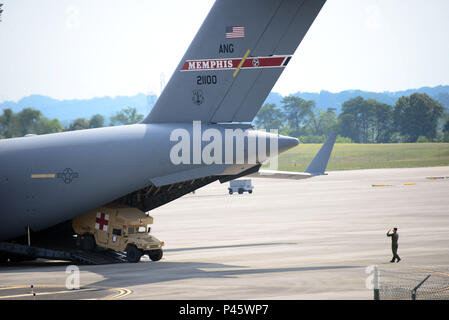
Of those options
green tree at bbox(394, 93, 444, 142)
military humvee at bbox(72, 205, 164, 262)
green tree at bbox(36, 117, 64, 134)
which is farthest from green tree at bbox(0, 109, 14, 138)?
green tree at bbox(394, 93, 444, 142)

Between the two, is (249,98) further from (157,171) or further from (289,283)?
(289,283)

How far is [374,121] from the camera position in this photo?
620 ft

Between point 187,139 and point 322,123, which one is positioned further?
point 322,123

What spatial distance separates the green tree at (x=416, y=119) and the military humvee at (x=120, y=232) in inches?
6213

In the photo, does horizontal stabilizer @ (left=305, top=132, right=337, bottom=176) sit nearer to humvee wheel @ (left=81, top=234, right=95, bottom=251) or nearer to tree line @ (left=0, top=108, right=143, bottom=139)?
humvee wheel @ (left=81, top=234, right=95, bottom=251)

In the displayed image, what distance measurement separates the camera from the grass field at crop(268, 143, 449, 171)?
455ft

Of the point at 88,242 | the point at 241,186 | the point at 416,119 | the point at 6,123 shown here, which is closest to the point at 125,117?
the point at 241,186

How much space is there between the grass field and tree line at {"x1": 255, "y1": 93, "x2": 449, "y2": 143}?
14.9 meters

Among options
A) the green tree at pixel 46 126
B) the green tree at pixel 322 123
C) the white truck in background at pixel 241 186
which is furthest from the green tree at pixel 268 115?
the green tree at pixel 46 126

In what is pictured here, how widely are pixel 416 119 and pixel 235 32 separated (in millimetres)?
161856

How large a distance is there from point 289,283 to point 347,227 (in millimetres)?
20449

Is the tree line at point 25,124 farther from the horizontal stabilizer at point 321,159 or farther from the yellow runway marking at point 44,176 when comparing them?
the yellow runway marking at point 44,176

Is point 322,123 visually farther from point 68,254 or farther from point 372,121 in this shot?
point 68,254

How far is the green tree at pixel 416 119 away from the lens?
178500mm
